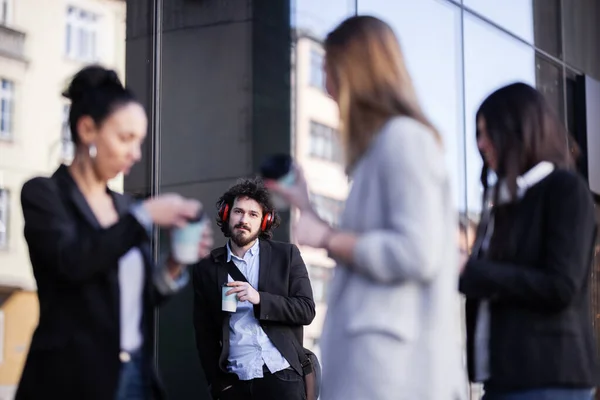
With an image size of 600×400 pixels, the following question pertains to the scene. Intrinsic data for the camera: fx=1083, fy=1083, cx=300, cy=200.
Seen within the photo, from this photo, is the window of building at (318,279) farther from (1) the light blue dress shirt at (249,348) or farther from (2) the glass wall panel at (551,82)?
(2) the glass wall panel at (551,82)

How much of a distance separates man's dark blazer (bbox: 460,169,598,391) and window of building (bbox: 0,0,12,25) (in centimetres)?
368

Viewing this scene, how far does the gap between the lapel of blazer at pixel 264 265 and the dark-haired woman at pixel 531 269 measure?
257 centimetres

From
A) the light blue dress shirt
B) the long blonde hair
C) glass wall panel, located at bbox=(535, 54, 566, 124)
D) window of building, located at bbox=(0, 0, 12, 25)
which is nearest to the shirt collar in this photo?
the light blue dress shirt

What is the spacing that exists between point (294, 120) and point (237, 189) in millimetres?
2684

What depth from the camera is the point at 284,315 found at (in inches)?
221

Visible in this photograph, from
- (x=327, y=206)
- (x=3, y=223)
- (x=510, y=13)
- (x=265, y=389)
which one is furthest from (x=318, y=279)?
(x=510, y=13)

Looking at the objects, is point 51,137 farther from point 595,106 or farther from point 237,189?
point 595,106

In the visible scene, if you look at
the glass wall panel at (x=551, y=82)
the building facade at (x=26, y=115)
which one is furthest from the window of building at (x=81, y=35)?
the glass wall panel at (x=551, y=82)

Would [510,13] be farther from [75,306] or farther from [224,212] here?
[75,306]

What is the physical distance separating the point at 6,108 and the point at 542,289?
3678 mm

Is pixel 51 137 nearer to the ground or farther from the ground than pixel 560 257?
farther from the ground

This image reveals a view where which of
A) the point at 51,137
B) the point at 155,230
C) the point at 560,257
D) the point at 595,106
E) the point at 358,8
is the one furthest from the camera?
the point at 595,106

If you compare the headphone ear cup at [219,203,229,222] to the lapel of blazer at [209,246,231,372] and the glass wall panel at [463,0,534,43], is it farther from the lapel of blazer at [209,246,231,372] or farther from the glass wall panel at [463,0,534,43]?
the glass wall panel at [463,0,534,43]

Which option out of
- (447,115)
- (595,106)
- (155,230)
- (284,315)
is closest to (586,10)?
(595,106)
